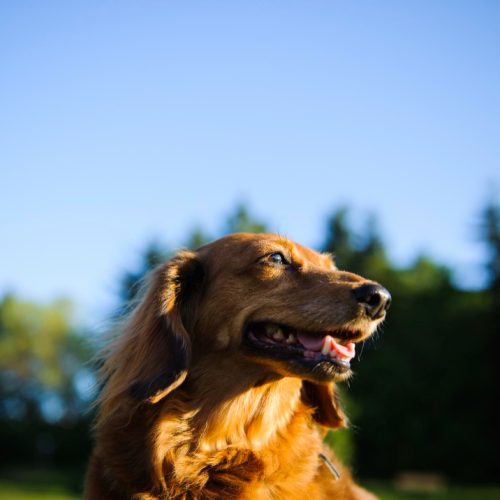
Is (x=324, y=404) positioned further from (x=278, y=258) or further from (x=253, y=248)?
(x=253, y=248)

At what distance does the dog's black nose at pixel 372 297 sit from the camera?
165 inches

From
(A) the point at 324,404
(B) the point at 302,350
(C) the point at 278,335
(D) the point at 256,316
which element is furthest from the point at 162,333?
(A) the point at 324,404

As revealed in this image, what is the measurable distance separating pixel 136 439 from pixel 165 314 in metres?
0.90

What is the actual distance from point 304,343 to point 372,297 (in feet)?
1.93

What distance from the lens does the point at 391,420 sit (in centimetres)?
3366

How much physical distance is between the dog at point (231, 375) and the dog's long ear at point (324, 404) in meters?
0.02

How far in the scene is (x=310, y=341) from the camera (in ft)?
14.5

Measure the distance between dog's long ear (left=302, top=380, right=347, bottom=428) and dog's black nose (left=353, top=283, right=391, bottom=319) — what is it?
102cm

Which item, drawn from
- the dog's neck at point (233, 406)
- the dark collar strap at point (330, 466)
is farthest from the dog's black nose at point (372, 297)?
the dark collar strap at point (330, 466)

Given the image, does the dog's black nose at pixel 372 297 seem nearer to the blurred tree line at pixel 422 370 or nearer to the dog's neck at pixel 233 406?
the dog's neck at pixel 233 406

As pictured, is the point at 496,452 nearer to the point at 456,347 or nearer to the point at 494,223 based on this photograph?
the point at 456,347

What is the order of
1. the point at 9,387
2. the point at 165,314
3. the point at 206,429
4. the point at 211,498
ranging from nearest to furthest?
the point at 211,498 → the point at 206,429 → the point at 165,314 → the point at 9,387

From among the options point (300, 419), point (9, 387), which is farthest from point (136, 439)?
point (9, 387)

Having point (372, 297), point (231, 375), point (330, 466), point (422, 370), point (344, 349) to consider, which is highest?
point (372, 297)
